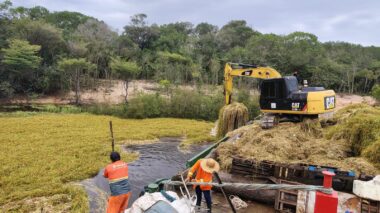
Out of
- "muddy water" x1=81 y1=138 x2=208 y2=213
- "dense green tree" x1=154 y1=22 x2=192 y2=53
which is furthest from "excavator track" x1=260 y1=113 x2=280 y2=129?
"dense green tree" x1=154 y1=22 x2=192 y2=53

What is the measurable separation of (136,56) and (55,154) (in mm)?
27706

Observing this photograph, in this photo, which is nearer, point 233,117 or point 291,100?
A: point 291,100

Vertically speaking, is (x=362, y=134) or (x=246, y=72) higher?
(x=246, y=72)

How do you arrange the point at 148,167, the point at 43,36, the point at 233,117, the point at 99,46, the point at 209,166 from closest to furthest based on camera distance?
the point at 209,166 → the point at 148,167 → the point at 233,117 → the point at 43,36 → the point at 99,46

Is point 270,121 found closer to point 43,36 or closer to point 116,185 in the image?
point 116,185

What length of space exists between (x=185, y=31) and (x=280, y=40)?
76.2 feet

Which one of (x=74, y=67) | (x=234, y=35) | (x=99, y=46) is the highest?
(x=234, y=35)

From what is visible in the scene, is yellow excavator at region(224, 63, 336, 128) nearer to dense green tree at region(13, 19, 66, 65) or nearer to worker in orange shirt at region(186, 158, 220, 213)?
worker in orange shirt at region(186, 158, 220, 213)

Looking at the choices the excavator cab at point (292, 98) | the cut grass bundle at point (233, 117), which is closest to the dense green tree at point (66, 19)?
the cut grass bundle at point (233, 117)

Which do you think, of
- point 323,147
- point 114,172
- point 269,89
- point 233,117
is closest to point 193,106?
point 233,117

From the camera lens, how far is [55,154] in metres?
9.83

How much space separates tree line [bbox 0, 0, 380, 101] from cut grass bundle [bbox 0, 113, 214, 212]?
1126 cm

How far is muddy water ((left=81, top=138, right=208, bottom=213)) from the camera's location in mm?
Answer: 7039

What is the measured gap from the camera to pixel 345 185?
5.02 metres
